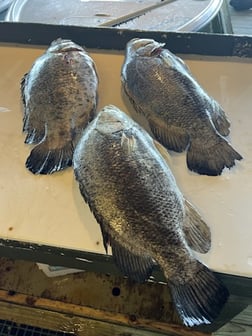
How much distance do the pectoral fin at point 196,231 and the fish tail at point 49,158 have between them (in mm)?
271

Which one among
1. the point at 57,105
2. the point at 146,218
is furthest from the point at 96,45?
the point at 146,218

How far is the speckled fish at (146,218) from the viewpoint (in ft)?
2.35

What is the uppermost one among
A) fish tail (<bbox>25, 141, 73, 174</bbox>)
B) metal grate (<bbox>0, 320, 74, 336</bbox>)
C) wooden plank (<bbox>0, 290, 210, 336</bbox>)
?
fish tail (<bbox>25, 141, 73, 174</bbox>)

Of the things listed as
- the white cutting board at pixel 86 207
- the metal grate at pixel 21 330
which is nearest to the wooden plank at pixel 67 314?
the metal grate at pixel 21 330

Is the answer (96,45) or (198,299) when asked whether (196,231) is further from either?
(96,45)

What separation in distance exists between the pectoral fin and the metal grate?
56cm

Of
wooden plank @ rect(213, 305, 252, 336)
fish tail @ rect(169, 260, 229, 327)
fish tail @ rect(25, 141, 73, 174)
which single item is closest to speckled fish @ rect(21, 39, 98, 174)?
fish tail @ rect(25, 141, 73, 174)

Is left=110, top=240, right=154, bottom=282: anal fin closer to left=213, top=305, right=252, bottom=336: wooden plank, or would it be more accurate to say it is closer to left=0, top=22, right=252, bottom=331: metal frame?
left=0, top=22, right=252, bottom=331: metal frame

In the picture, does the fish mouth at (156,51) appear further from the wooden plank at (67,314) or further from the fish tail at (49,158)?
the wooden plank at (67,314)

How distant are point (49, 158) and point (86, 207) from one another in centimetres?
14

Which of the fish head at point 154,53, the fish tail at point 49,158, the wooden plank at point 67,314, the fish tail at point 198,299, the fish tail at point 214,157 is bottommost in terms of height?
the wooden plank at point 67,314

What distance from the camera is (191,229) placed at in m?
0.77

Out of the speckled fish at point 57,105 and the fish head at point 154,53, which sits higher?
the fish head at point 154,53

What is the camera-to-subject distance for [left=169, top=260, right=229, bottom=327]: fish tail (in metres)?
0.71
